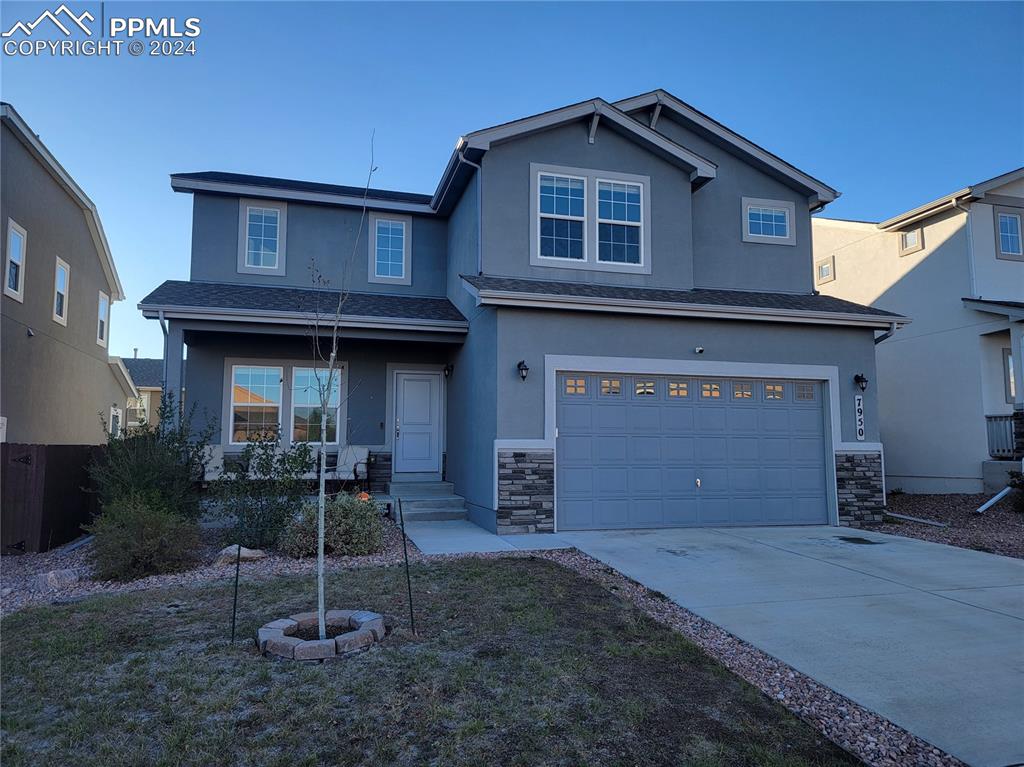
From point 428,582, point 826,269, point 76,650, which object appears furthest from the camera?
point 826,269

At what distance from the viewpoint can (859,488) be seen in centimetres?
1084

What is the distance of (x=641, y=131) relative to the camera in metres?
11.1

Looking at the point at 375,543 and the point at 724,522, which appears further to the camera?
the point at 724,522

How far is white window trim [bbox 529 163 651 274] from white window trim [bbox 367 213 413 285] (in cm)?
343

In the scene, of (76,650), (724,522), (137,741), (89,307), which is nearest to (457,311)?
(724,522)

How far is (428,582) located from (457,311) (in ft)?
21.2

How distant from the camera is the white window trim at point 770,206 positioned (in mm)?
12477

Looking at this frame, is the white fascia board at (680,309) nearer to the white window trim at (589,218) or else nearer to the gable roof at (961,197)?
the white window trim at (589,218)

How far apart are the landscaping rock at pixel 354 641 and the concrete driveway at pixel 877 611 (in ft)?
9.29

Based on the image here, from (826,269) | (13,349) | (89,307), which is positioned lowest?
(13,349)

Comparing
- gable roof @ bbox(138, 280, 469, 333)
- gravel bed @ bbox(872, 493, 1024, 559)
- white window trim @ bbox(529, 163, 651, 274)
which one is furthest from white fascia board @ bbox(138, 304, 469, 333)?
gravel bed @ bbox(872, 493, 1024, 559)

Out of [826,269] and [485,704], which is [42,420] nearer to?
[485,704]

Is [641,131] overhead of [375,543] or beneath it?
overhead

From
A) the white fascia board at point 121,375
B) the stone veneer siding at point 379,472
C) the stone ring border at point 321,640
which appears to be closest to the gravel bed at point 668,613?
the stone veneer siding at point 379,472
